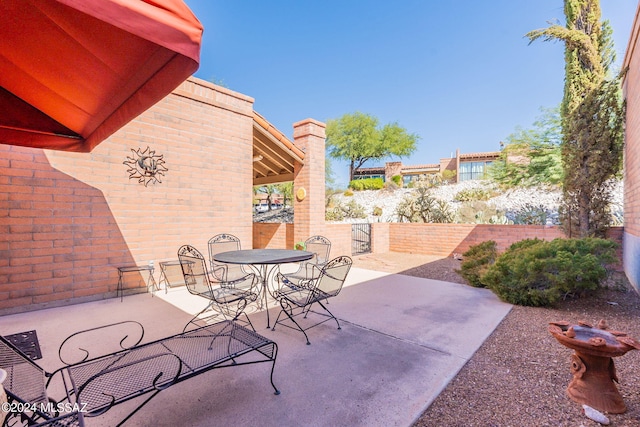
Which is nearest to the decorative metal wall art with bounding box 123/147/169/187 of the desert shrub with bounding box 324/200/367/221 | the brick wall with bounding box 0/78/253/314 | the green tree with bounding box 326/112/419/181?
the brick wall with bounding box 0/78/253/314

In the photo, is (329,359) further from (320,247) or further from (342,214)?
(342,214)

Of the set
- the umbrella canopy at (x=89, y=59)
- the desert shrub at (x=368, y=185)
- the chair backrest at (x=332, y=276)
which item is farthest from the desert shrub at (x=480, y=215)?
the desert shrub at (x=368, y=185)

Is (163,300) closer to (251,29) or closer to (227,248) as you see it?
(227,248)

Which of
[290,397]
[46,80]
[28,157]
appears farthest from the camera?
[28,157]

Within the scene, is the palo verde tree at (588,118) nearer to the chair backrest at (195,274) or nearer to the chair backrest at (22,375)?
the chair backrest at (195,274)

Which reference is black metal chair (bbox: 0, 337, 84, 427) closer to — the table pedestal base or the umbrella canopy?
the umbrella canopy

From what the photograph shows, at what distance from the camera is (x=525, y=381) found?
2.52 meters

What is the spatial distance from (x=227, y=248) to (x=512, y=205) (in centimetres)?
1412

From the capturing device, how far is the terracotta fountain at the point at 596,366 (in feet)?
6.79

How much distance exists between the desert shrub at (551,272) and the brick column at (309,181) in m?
4.55

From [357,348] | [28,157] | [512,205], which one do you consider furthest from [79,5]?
[512,205]

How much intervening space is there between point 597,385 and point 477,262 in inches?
155

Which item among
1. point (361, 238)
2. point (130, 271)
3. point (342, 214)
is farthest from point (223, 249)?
point (342, 214)

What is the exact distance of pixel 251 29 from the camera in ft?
45.1
